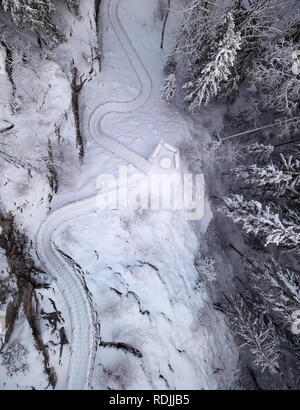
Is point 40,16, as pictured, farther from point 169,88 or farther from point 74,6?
point 169,88

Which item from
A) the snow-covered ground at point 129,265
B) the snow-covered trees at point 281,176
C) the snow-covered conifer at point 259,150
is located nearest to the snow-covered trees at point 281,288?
the snow-covered ground at point 129,265

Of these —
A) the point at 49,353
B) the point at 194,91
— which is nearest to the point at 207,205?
the point at 194,91

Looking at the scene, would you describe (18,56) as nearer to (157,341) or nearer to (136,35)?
(136,35)

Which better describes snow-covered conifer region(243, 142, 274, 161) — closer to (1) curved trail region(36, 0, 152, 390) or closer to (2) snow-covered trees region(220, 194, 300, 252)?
(2) snow-covered trees region(220, 194, 300, 252)

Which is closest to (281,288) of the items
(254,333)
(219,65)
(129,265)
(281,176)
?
(254,333)

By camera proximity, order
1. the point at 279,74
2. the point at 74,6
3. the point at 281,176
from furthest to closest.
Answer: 1. the point at 74,6
2. the point at 279,74
3. the point at 281,176

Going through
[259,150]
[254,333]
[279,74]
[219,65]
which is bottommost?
[254,333]

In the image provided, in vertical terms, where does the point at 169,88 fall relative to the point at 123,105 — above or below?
above
